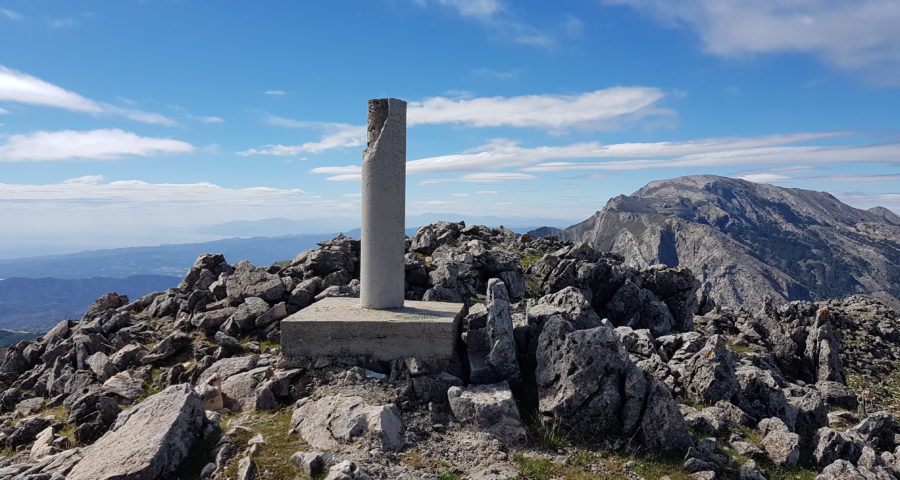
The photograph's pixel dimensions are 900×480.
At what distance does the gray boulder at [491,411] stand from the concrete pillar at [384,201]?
14.7ft

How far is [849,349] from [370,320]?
153ft

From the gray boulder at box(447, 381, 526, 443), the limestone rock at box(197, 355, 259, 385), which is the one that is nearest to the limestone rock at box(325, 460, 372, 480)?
the gray boulder at box(447, 381, 526, 443)

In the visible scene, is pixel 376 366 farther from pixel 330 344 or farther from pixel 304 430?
pixel 304 430

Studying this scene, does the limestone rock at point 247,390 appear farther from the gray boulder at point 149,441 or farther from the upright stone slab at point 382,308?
the gray boulder at point 149,441

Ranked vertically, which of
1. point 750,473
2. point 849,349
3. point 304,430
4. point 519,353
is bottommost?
point 849,349

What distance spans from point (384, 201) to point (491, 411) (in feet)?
23.5

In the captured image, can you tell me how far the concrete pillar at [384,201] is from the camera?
15.8m

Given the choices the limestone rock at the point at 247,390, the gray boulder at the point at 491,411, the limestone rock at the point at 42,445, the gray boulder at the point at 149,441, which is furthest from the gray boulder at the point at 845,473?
the limestone rock at the point at 42,445

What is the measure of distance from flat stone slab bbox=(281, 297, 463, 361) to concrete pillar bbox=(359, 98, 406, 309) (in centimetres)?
121

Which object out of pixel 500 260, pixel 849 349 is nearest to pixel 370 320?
pixel 500 260

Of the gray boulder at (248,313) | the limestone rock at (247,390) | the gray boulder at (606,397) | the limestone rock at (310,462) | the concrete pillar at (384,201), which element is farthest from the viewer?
the gray boulder at (248,313)

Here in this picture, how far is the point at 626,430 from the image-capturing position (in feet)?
42.2

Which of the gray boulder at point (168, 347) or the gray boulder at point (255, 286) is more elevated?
the gray boulder at point (255, 286)

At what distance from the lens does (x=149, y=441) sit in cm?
1076
